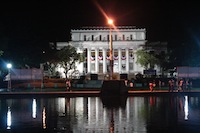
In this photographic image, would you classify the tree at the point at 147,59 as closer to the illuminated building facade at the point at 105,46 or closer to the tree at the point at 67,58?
the illuminated building facade at the point at 105,46

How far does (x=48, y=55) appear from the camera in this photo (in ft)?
279

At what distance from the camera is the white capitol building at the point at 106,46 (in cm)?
10886

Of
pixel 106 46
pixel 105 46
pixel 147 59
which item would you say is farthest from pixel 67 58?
pixel 105 46

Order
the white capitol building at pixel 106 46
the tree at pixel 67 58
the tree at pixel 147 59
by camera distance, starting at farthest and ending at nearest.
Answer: the white capitol building at pixel 106 46, the tree at pixel 147 59, the tree at pixel 67 58

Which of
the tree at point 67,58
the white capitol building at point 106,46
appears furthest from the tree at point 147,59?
the tree at point 67,58

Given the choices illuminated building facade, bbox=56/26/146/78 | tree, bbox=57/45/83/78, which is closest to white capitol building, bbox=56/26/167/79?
illuminated building facade, bbox=56/26/146/78

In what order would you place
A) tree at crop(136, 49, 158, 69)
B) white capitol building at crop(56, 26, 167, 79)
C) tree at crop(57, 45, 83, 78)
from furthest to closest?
white capitol building at crop(56, 26, 167, 79) → tree at crop(136, 49, 158, 69) → tree at crop(57, 45, 83, 78)

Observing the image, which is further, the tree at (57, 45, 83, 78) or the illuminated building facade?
the illuminated building facade

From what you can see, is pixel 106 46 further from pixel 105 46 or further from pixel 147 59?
pixel 147 59

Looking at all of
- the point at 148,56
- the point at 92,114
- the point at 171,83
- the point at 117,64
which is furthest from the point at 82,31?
the point at 92,114

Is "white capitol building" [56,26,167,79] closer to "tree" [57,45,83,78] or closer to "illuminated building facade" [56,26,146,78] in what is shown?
"illuminated building facade" [56,26,146,78]

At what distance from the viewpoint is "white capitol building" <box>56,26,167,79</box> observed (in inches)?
4286

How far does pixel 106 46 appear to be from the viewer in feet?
357

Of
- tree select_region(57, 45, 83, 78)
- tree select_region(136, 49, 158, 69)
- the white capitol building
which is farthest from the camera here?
the white capitol building
